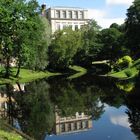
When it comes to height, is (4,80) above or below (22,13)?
below

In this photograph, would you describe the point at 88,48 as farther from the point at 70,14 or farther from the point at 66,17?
the point at 70,14

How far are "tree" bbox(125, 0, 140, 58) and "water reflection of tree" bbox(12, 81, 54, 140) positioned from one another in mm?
52020

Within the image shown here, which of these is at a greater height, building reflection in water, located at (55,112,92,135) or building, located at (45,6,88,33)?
building, located at (45,6,88,33)

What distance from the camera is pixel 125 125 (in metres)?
35.5

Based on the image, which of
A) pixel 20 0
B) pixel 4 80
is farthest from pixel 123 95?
pixel 4 80

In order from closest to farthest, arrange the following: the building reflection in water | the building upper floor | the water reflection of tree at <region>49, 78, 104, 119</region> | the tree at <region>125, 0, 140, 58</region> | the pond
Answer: the pond, the building reflection in water, the water reflection of tree at <region>49, 78, 104, 119</region>, the tree at <region>125, 0, 140, 58</region>, the building upper floor

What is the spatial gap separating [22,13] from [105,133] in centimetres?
4279

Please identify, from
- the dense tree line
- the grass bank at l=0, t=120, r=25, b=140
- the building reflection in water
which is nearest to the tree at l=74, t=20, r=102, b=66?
the dense tree line

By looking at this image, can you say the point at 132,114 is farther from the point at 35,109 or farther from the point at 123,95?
the point at 123,95

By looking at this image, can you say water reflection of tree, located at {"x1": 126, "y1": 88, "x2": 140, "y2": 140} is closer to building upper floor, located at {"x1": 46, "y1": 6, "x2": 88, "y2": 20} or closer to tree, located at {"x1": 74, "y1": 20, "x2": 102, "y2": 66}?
tree, located at {"x1": 74, "y1": 20, "x2": 102, "y2": 66}

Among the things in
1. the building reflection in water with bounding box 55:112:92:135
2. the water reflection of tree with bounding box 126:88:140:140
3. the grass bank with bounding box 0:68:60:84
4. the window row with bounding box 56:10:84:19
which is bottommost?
the grass bank with bounding box 0:68:60:84

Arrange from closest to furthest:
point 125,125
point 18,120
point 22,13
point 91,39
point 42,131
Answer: point 42,131 → point 125,125 → point 18,120 → point 22,13 → point 91,39

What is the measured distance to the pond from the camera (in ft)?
107

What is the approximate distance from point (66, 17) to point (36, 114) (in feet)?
411
